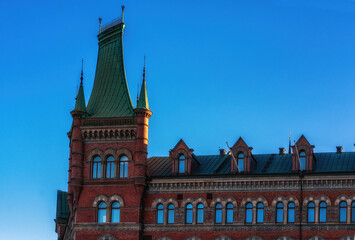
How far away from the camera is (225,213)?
86500 mm

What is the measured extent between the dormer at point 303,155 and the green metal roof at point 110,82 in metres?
15.9

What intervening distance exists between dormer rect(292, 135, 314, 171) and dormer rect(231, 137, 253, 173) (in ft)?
13.8

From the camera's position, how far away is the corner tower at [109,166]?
8769 cm

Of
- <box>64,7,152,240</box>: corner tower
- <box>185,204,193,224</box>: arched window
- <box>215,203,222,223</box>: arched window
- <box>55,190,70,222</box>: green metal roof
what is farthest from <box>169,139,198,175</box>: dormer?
<box>55,190,70,222</box>: green metal roof

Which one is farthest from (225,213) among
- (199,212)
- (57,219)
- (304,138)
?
(57,219)

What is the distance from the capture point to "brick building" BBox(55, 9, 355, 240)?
3324 inches

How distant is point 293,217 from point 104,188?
58.2ft

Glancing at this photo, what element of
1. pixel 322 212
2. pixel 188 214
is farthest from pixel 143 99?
pixel 322 212

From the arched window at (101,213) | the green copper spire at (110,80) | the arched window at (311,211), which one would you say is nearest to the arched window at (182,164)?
→ the green copper spire at (110,80)

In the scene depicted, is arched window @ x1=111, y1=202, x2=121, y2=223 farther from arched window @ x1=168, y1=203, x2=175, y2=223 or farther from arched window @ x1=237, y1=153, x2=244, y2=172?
arched window @ x1=237, y1=153, x2=244, y2=172

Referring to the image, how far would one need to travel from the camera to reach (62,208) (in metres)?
114

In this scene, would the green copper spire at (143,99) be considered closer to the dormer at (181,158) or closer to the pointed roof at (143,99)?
the pointed roof at (143,99)

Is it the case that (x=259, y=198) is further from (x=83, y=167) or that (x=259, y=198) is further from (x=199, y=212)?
(x=83, y=167)

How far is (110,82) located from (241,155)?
1528 centimetres
